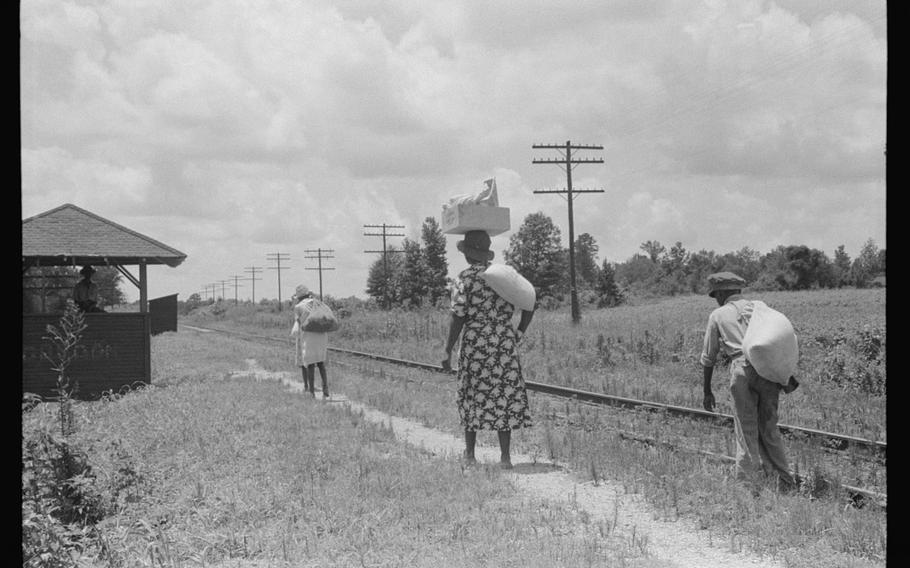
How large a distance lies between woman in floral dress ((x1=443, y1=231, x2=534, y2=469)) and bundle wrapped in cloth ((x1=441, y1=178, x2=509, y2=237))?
6.5 inches

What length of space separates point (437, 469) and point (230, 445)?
2633 mm

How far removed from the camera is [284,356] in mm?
24641

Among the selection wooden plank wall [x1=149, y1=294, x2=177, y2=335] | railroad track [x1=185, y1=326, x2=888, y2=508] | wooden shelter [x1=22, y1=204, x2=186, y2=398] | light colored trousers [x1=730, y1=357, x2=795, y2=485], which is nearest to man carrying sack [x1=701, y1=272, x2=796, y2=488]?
light colored trousers [x1=730, y1=357, x2=795, y2=485]

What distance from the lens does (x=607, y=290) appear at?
58.9 m

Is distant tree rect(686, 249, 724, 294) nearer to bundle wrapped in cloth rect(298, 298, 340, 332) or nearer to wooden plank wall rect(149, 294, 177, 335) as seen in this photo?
bundle wrapped in cloth rect(298, 298, 340, 332)

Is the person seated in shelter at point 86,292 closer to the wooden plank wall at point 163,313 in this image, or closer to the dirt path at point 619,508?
the dirt path at point 619,508

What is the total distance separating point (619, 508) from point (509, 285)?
2354 millimetres

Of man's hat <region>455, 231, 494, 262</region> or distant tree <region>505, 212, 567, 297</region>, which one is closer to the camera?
man's hat <region>455, 231, 494, 262</region>

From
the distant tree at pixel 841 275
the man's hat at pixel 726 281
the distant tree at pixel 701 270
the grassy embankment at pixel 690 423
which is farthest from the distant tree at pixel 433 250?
the man's hat at pixel 726 281

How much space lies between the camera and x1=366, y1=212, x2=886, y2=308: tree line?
61.2 metres

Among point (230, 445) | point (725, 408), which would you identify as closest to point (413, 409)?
point (230, 445)

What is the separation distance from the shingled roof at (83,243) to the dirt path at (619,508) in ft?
28.2

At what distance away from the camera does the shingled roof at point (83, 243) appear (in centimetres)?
1494
